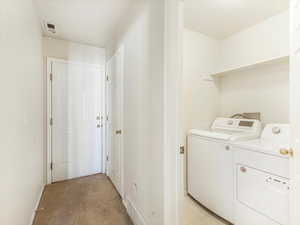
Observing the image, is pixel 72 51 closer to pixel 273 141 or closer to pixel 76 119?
pixel 76 119

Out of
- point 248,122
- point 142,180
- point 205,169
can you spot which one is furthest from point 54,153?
point 248,122

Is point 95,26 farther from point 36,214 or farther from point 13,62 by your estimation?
point 36,214

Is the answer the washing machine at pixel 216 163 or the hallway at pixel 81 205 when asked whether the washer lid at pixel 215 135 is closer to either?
the washing machine at pixel 216 163

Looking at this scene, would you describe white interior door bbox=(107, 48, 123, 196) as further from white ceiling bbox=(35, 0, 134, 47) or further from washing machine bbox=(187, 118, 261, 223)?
washing machine bbox=(187, 118, 261, 223)

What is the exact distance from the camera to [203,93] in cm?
255

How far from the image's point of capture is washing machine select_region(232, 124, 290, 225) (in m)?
1.28

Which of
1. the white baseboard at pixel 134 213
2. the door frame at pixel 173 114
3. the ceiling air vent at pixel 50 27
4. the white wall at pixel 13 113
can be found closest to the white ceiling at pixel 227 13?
the door frame at pixel 173 114

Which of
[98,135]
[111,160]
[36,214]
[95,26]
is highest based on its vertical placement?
[95,26]

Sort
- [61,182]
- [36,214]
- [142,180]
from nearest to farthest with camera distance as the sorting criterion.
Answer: [142,180], [36,214], [61,182]

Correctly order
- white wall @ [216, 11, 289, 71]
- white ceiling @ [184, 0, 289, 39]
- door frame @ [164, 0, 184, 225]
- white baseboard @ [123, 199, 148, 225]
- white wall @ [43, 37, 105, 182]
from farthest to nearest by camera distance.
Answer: white wall @ [43, 37, 105, 182] → white wall @ [216, 11, 289, 71] → white ceiling @ [184, 0, 289, 39] → white baseboard @ [123, 199, 148, 225] → door frame @ [164, 0, 184, 225]

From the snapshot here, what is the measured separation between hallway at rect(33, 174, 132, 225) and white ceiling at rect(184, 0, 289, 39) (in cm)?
257

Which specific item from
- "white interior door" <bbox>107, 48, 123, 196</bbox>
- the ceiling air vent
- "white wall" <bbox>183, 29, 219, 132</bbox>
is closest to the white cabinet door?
"white wall" <bbox>183, 29, 219, 132</bbox>

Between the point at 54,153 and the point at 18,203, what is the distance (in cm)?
155

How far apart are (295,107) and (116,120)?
2.00 metres
